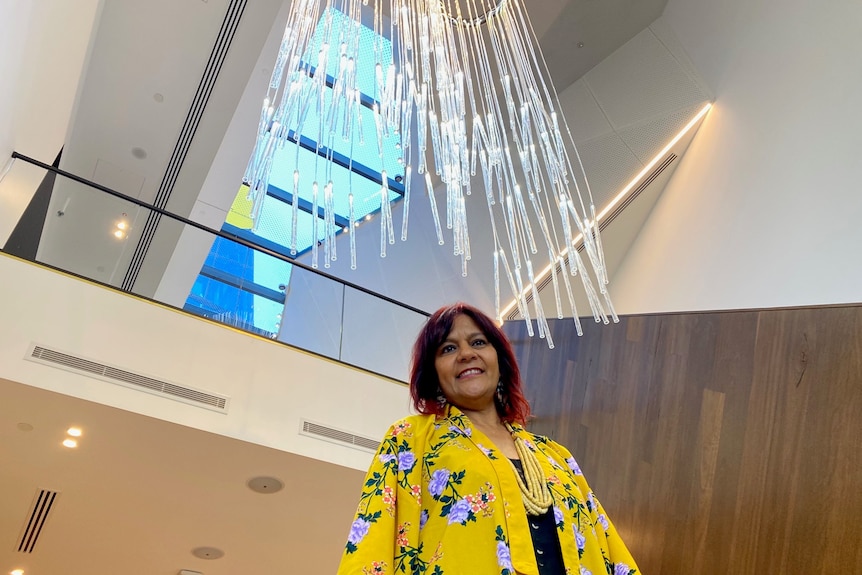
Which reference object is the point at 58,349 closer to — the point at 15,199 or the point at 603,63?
the point at 15,199

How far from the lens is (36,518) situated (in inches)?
218

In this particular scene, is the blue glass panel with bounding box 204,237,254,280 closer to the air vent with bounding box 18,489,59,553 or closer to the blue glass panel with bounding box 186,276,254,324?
the blue glass panel with bounding box 186,276,254,324

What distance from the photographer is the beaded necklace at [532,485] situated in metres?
1.52

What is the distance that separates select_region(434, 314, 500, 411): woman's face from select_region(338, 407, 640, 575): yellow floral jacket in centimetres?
6

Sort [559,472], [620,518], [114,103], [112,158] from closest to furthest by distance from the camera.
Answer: [559,472] → [620,518] → [114,103] → [112,158]

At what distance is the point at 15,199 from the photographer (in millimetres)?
5074

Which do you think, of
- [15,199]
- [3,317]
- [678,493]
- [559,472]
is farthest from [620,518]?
[15,199]

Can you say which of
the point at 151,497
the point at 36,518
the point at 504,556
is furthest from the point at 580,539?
the point at 36,518

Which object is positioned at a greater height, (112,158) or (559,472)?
(112,158)

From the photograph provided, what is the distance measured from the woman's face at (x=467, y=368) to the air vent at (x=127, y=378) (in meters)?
3.48

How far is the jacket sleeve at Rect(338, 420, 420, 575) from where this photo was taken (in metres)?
1.38

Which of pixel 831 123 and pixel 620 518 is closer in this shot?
pixel 620 518

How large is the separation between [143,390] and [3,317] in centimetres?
86

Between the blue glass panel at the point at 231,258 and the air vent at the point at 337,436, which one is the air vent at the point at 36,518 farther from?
the blue glass panel at the point at 231,258
